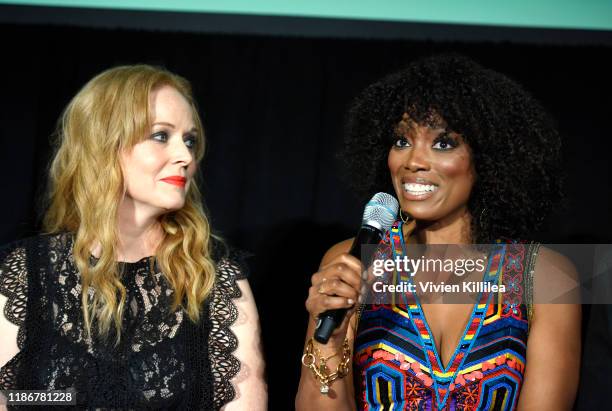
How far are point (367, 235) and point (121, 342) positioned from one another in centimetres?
93

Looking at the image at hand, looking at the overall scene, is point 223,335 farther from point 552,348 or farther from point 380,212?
point 552,348

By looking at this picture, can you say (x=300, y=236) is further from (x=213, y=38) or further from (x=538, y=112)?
(x=538, y=112)

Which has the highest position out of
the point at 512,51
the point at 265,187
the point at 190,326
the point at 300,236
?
the point at 512,51

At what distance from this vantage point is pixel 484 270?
85.1 inches

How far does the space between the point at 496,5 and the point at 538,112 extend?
701 millimetres

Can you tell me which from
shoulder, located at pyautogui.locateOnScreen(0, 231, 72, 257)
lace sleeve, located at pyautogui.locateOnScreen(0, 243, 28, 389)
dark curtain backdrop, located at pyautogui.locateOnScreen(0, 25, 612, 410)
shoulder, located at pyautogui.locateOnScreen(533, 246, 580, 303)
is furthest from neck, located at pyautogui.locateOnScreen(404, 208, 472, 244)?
lace sleeve, located at pyautogui.locateOnScreen(0, 243, 28, 389)

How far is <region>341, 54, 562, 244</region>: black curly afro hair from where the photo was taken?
6.93 feet

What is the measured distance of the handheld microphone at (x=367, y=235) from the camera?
1.47 meters

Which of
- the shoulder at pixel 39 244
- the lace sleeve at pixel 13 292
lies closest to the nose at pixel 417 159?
the shoulder at pixel 39 244

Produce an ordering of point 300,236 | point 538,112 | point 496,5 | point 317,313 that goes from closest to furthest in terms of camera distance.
A: point 317,313, point 538,112, point 496,5, point 300,236

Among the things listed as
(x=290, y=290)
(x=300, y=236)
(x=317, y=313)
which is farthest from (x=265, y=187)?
(x=317, y=313)

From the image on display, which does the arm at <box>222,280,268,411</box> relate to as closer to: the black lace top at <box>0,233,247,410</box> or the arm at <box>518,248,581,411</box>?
the black lace top at <box>0,233,247,410</box>

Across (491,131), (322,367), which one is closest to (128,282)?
(322,367)

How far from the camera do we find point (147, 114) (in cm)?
219
